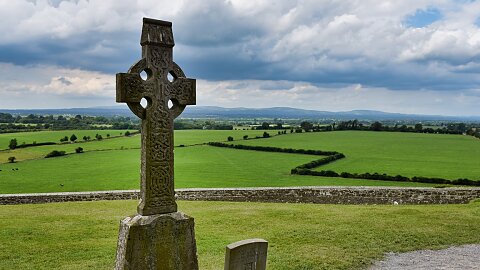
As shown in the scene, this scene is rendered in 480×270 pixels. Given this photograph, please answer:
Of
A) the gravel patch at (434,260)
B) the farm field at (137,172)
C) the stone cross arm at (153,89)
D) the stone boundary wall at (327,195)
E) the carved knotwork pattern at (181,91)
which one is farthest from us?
the farm field at (137,172)

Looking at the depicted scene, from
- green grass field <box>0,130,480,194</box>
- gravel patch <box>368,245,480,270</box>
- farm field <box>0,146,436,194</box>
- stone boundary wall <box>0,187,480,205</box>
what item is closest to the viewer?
gravel patch <box>368,245,480,270</box>

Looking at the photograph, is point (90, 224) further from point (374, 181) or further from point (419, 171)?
point (419, 171)

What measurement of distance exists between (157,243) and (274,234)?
20.6ft

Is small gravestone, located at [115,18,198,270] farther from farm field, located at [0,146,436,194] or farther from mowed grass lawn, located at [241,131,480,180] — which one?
mowed grass lawn, located at [241,131,480,180]

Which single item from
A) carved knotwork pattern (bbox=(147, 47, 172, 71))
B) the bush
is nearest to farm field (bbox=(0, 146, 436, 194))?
the bush

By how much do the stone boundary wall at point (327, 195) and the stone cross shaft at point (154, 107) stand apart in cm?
1418

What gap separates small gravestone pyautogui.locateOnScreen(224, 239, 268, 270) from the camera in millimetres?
6809

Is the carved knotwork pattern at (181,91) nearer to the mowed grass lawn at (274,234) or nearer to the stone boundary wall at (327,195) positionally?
the mowed grass lawn at (274,234)

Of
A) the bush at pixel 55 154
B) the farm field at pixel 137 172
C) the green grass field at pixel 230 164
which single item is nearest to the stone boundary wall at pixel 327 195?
the farm field at pixel 137 172

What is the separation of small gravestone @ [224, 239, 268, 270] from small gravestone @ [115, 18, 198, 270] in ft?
1.79

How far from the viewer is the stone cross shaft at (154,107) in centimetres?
635

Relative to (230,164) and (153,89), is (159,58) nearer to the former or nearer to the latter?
(153,89)

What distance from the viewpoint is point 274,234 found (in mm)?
12273

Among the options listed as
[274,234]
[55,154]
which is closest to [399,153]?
[55,154]
